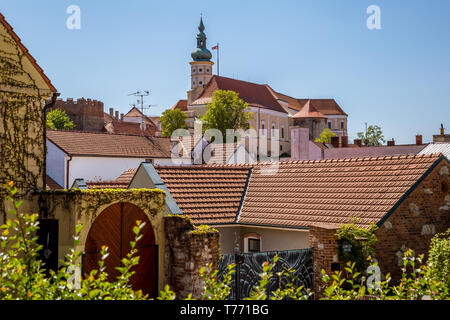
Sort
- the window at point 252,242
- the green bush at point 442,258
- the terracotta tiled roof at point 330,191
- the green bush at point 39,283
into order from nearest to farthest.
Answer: the green bush at point 39,283, the green bush at point 442,258, the terracotta tiled roof at point 330,191, the window at point 252,242

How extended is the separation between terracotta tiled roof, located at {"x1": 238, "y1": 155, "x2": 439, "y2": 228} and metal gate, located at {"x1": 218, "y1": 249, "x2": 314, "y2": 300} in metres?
1.37

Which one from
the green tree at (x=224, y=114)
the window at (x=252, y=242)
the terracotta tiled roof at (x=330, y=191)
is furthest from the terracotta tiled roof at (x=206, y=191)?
the green tree at (x=224, y=114)

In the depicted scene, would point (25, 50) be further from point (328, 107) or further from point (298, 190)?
point (328, 107)

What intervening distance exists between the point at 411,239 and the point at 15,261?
1423cm

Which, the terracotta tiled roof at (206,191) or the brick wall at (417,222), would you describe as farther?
the terracotta tiled roof at (206,191)

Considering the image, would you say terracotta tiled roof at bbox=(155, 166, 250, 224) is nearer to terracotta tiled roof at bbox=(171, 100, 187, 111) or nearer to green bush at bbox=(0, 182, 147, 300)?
green bush at bbox=(0, 182, 147, 300)

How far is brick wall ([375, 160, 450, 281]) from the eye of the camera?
16.8m

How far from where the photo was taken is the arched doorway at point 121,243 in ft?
50.4

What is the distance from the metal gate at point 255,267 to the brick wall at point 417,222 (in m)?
2.21

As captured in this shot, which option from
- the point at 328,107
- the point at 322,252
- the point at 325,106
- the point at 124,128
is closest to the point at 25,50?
the point at 322,252

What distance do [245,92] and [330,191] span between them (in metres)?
95.4

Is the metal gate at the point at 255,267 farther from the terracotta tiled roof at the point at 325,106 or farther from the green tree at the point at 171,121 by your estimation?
the terracotta tiled roof at the point at 325,106

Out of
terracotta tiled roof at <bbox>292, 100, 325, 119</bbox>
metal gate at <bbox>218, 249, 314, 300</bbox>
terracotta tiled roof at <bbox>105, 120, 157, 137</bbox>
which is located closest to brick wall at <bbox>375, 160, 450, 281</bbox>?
metal gate at <bbox>218, 249, 314, 300</bbox>

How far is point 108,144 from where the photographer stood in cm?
5241
